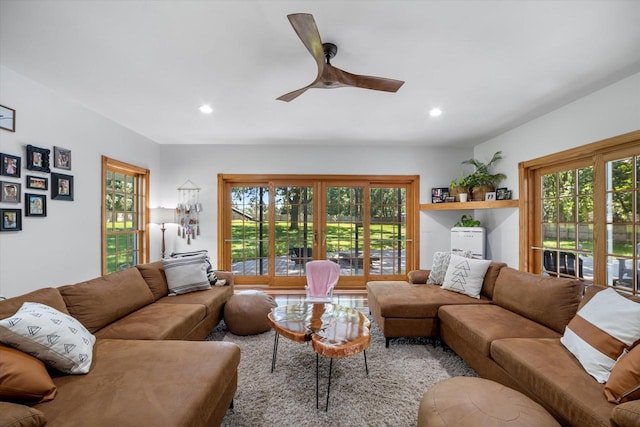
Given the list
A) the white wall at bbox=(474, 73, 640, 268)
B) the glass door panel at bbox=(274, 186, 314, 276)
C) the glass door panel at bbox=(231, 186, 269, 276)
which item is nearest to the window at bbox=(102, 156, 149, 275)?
the glass door panel at bbox=(231, 186, 269, 276)

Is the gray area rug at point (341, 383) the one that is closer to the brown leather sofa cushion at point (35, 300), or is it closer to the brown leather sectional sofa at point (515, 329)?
the brown leather sectional sofa at point (515, 329)

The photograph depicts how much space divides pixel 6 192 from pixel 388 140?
4513 mm

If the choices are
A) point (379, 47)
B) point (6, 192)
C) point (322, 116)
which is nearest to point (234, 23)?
point (379, 47)

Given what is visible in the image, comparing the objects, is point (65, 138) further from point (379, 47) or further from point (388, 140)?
point (388, 140)

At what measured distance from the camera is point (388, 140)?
4.49 metres

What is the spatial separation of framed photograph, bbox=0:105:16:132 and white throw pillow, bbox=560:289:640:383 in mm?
4618

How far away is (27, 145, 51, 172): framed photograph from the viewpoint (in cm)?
256

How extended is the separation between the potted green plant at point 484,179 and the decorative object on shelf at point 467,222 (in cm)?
39

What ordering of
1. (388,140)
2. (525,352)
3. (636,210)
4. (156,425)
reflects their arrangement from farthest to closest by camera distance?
(388,140)
(636,210)
(525,352)
(156,425)

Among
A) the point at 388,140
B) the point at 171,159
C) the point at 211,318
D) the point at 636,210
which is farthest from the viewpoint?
the point at 171,159

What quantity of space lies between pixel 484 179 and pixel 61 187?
5466mm

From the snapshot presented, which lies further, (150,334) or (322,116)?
(322,116)

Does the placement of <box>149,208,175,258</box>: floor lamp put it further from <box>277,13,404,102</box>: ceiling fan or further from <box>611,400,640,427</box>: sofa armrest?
<box>611,400,640,427</box>: sofa armrest

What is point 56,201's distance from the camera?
9.32 ft
